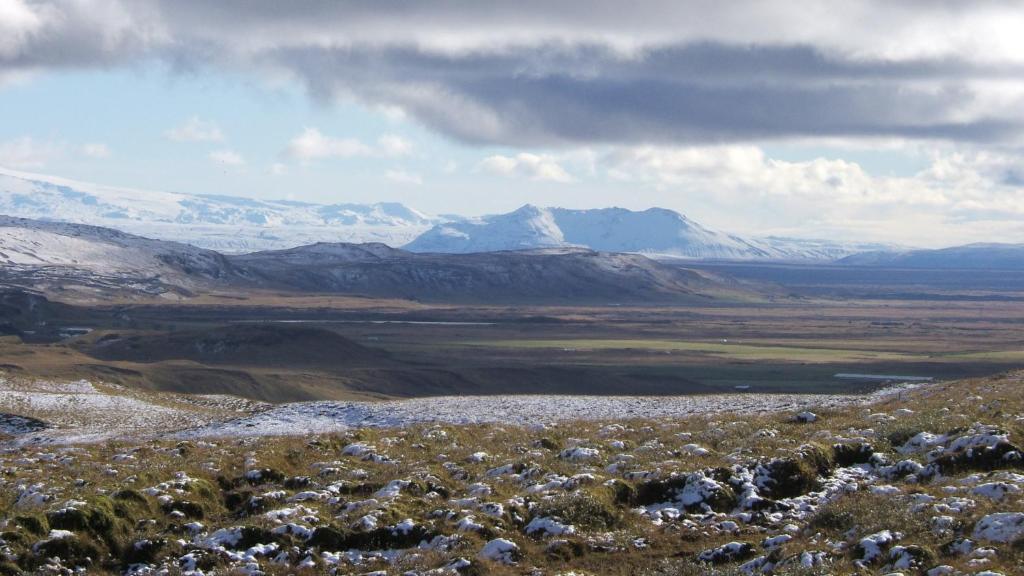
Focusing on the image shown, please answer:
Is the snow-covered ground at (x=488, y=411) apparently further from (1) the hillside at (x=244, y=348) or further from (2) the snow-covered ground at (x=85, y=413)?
(1) the hillside at (x=244, y=348)

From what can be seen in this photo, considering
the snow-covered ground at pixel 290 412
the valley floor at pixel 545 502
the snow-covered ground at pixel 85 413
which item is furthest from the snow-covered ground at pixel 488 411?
the valley floor at pixel 545 502

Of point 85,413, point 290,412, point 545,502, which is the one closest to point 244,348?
point 85,413

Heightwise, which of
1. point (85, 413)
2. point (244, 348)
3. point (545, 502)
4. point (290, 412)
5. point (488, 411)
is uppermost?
point (545, 502)

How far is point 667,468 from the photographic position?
2467 centimetres

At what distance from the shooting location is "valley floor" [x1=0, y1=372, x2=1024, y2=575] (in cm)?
1894

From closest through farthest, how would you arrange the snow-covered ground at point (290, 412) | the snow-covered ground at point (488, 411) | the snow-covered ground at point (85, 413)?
the snow-covered ground at point (85, 413)
the snow-covered ground at point (290, 412)
the snow-covered ground at point (488, 411)

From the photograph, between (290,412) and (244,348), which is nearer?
(290,412)

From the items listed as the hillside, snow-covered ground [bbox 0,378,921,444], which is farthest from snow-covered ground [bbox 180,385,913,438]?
the hillside

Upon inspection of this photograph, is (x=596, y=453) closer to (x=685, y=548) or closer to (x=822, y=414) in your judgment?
(x=685, y=548)

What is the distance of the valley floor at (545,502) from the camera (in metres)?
18.9

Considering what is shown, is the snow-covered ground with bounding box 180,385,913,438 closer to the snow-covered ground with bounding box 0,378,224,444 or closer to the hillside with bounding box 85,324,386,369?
the snow-covered ground with bounding box 0,378,224,444

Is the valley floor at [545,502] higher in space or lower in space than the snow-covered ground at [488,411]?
higher

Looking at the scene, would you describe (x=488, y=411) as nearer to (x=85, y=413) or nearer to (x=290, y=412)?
(x=290, y=412)

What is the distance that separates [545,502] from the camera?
22.1m
